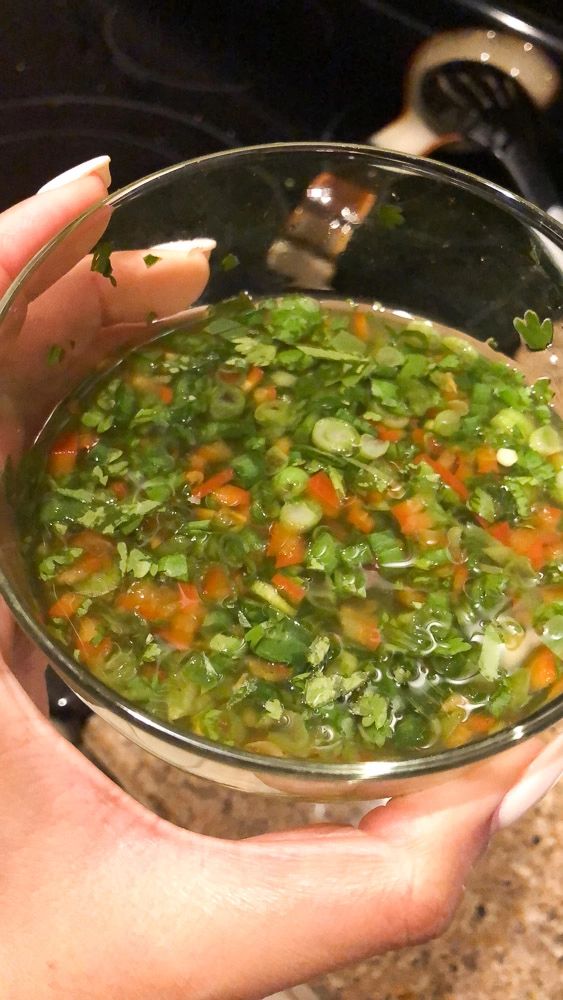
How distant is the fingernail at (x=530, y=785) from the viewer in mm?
1411

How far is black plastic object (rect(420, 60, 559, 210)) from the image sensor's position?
2.19 meters

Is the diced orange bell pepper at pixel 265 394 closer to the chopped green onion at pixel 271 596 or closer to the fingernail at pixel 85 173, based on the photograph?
the chopped green onion at pixel 271 596

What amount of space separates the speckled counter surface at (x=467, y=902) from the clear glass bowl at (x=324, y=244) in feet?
1.77

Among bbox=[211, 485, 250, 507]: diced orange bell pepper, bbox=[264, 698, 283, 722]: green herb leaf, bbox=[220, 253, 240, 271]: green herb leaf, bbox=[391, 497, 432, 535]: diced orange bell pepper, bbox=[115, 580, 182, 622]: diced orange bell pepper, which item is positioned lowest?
bbox=[115, 580, 182, 622]: diced orange bell pepper

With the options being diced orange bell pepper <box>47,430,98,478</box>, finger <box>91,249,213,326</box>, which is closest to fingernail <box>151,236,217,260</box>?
finger <box>91,249,213,326</box>

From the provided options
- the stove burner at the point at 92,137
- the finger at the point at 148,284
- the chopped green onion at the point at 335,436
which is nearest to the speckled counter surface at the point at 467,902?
the chopped green onion at the point at 335,436

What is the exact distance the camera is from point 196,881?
1267 mm

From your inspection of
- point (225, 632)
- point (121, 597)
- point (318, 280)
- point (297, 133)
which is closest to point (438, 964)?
point (225, 632)

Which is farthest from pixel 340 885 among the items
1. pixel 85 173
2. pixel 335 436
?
pixel 85 173

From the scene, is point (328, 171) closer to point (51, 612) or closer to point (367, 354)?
point (367, 354)

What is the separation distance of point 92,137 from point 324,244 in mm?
845

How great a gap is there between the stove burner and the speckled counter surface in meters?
1.44

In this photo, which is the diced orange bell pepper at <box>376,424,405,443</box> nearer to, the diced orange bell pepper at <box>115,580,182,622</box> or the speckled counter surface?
the diced orange bell pepper at <box>115,580,182,622</box>

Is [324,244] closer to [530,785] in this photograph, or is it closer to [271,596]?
[271,596]
